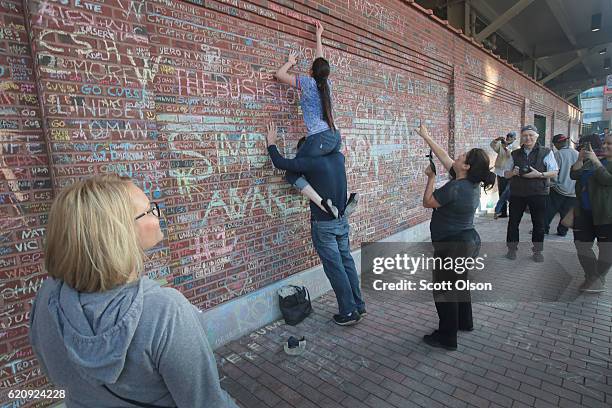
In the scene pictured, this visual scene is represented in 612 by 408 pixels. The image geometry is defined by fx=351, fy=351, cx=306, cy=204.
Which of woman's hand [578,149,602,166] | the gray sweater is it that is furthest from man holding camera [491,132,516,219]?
woman's hand [578,149,602,166]

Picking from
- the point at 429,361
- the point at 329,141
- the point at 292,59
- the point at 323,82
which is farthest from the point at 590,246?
the point at 292,59

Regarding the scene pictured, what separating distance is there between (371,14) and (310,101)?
8.61ft

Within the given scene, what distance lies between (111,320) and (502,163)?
8.28 metres

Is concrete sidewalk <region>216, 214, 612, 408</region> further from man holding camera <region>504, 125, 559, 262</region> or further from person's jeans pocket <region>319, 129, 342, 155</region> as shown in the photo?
person's jeans pocket <region>319, 129, 342, 155</region>

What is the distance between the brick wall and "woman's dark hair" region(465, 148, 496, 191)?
1.93 m

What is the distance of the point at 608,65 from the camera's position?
2145 cm

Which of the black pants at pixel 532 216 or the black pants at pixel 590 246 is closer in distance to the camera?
the black pants at pixel 590 246

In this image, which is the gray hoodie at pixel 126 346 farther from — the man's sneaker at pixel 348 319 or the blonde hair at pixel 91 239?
the man's sneaker at pixel 348 319

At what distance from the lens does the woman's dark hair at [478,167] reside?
3004 mm

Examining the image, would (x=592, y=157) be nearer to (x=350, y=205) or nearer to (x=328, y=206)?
(x=350, y=205)

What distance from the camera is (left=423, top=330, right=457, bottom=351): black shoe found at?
3196mm

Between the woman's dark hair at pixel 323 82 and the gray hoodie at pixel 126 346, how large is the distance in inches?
109

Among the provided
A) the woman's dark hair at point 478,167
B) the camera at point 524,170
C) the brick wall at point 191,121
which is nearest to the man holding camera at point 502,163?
the camera at point 524,170

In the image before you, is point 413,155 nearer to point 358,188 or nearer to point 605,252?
point 358,188
